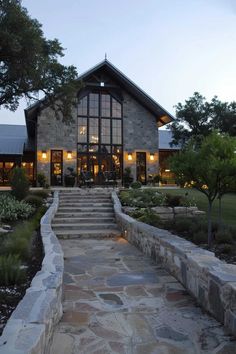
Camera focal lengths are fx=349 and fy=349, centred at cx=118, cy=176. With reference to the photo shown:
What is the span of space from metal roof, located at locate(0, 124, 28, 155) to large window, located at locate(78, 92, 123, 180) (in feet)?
16.6

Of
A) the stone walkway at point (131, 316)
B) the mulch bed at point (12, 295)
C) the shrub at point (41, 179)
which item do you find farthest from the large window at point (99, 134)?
the mulch bed at point (12, 295)

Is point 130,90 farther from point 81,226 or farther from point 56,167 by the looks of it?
point 81,226

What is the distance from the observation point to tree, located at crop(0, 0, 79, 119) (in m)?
14.1

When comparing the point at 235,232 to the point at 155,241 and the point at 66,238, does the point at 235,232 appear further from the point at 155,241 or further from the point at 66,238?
the point at 66,238

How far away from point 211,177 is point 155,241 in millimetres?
1568

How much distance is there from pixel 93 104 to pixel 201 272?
21.6m

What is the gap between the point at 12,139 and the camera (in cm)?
2811

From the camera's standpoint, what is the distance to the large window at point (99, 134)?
24.2m

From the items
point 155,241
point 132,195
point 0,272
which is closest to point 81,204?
point 132,195

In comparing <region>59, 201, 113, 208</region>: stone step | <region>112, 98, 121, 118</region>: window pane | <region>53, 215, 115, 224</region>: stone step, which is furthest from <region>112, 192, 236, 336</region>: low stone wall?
<region>112, 98, 121, 118</region>: window pane

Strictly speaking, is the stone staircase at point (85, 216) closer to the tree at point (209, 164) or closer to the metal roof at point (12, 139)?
the tree at point (209, 164)

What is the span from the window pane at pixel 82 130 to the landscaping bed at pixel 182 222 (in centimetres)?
1084

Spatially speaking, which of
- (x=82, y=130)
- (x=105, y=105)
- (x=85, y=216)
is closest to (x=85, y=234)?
(x=85, y=216)

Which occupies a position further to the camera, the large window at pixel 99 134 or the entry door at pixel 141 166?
the entry door at pixel 141 166
